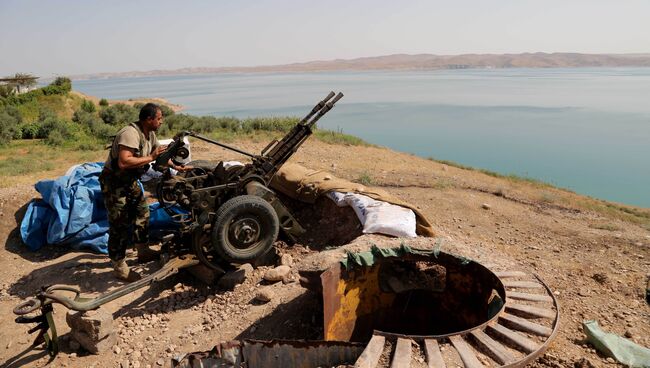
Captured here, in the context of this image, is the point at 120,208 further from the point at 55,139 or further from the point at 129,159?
the point at 55,139

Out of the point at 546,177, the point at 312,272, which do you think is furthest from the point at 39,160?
the point at 546,177

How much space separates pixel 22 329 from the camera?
3928mm

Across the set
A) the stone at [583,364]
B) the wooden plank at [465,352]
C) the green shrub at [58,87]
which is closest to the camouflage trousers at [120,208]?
the wooden plank at [465,352]

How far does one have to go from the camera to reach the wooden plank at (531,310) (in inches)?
120

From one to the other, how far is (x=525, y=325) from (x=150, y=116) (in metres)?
3.74

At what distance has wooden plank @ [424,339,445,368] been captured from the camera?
Result: 2519 millimetres

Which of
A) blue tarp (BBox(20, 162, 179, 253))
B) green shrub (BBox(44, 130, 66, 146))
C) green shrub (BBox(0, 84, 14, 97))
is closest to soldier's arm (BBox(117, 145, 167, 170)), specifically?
blue tarp (BBox(20, 162, 179, 253))

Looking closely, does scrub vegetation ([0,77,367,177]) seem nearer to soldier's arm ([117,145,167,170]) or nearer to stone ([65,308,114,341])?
soldier's arm ([117,145,167,170])

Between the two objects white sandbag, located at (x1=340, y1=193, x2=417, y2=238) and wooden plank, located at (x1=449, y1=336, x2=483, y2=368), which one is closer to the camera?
wooden plank, located at (x1=449, y1=336, x2=483, y2=368)

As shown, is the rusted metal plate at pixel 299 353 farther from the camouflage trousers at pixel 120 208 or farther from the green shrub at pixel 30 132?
the green shrub at pixel 30 132

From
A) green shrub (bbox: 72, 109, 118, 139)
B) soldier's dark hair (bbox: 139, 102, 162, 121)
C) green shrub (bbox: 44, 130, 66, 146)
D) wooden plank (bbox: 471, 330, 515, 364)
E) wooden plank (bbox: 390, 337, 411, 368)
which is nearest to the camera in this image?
wooden plank (bbox: 390, 337, 411, 368)

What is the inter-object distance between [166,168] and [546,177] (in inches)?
549

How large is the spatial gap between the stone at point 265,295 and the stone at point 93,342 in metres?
1.29

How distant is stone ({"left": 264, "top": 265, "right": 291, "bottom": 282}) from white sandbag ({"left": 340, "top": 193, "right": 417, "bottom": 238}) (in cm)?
99
